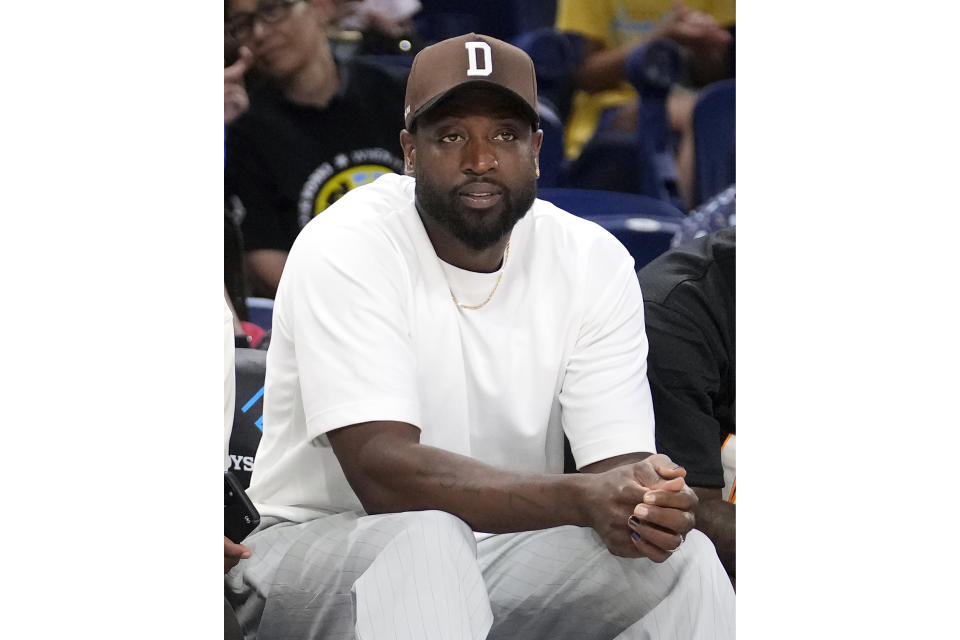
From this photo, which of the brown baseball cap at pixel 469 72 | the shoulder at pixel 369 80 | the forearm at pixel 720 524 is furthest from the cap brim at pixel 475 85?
the forearm at pixel 720 524

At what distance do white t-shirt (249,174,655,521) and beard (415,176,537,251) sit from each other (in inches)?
2.0

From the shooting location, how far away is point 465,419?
2031mm

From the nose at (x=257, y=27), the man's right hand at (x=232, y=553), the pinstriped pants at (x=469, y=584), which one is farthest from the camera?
the nose at (x=257, y=27)

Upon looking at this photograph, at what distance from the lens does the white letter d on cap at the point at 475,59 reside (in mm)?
1988

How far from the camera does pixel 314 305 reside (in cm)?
195

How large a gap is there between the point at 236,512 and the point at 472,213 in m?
0.66

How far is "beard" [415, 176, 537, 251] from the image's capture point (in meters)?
2.03

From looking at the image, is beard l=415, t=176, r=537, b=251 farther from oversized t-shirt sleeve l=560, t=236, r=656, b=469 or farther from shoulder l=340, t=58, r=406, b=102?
shoulder l=340, t=58, r=406, b=102

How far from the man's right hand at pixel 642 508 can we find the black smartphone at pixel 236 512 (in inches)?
23.8

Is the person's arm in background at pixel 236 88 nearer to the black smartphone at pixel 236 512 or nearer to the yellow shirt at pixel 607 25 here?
the yellow shirt at pixel 607 25

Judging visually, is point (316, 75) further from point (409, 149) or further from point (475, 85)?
point (475, 85)

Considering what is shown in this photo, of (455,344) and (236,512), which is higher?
(455,344)

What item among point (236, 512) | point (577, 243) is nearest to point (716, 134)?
point (577, 243)
